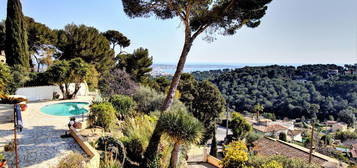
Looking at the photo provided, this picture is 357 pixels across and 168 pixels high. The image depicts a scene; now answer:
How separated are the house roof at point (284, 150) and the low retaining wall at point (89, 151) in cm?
1500

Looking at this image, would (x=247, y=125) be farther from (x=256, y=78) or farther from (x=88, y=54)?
(x=256, y=78)

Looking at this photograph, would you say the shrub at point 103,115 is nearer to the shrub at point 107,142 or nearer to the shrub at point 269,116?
the shrub at point 107,142

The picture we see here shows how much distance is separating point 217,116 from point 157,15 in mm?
15051

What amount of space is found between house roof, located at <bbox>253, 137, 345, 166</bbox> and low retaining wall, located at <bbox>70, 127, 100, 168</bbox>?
49.2 feet

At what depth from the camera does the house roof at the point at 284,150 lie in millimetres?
15345

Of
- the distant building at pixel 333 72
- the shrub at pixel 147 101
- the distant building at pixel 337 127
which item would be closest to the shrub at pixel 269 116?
the distant building at pixel 337 127

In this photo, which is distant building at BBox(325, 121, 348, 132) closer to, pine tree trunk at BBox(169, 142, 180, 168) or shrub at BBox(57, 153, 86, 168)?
pine tree trunk at BBox(169, 142, 180, 168)

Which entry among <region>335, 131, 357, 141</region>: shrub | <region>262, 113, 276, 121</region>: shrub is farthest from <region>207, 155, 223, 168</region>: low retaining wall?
<region>262, 113, 276, 121</region>: shrub

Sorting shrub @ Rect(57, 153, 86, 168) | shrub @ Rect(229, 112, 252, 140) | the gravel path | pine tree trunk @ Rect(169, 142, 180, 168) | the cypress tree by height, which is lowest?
shrub @ Rect(229, 112, 252, 140)

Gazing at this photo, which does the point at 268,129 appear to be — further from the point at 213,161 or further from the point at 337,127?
the point at 213,161

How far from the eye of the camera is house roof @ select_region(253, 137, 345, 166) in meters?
15.3

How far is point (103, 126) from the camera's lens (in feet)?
25.4

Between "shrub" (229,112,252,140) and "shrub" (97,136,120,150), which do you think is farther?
"shrub" (229,112,252,140)

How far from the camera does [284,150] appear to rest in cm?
1711
